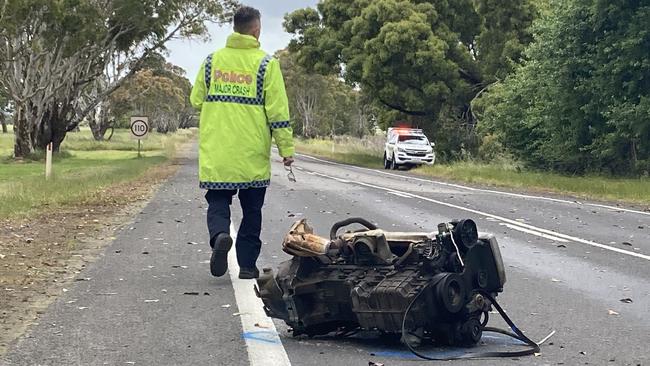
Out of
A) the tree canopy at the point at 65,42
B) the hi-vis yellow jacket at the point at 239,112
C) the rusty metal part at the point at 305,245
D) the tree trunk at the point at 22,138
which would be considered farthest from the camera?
the tree trunk at the point at 22,138

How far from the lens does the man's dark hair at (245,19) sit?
6836 millimetres

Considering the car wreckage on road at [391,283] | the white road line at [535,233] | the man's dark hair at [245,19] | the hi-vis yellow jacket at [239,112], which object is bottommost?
the white road line at [535,233]

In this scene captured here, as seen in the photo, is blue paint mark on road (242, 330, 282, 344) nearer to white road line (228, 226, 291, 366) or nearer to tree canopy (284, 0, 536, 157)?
white road line (228, 226, 291, 366)

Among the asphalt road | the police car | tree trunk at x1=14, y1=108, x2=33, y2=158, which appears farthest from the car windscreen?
the asphalt road

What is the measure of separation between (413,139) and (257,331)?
1332 inches

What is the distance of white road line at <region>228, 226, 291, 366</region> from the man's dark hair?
204cm

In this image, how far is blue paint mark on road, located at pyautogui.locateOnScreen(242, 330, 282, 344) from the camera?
211 inches

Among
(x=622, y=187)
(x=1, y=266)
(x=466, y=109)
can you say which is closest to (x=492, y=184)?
(x=622, y=187)

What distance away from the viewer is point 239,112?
6.71 m

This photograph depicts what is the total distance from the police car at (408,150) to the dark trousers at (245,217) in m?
30.9

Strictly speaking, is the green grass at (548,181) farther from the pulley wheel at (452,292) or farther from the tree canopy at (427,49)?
the pulley wheel at (452,292)

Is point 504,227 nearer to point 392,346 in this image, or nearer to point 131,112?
point 392,346

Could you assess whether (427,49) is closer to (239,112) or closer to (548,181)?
(548,181)

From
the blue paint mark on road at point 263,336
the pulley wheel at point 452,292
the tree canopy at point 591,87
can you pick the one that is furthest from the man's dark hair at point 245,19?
the tree canopy at point 591,87
